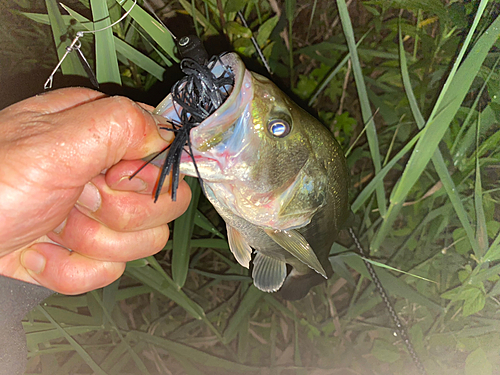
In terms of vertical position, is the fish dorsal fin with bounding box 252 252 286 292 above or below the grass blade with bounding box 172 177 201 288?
above

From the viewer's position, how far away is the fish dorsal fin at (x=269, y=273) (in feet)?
3.04

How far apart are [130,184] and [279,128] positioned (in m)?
0.34

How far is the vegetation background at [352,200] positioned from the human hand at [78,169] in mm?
415

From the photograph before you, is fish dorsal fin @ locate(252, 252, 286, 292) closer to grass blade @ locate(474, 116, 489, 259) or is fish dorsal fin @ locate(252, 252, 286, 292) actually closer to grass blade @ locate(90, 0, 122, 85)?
grass blade @ locate(90, 0, 122, 85)

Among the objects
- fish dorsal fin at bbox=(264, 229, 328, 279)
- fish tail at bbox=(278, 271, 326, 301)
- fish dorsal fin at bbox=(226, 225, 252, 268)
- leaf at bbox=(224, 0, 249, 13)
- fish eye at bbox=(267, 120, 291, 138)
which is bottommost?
fish tail at bbox=(278, 271, 326, 301)

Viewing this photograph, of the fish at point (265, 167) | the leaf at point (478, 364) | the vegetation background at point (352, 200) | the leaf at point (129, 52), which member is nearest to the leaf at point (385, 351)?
the vegetation background at point (352, 200)

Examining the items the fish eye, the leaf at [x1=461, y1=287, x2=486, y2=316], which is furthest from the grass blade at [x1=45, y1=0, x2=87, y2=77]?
the leaf at [x1=461, y1=287, x2=486, y2=316]

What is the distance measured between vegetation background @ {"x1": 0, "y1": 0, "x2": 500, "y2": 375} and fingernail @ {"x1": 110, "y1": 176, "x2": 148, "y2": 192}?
1.46ft

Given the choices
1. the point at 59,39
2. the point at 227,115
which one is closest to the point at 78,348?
the point at 59,39

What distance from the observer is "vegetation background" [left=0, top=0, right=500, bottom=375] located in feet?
3.47

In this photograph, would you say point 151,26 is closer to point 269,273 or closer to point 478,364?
point 269,273

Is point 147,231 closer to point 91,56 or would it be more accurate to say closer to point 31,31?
point 91,56

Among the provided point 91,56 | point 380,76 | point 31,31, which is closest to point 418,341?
point 380,76

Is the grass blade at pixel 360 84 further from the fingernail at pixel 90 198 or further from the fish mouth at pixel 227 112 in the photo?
the fingernail at pixel 90 198
